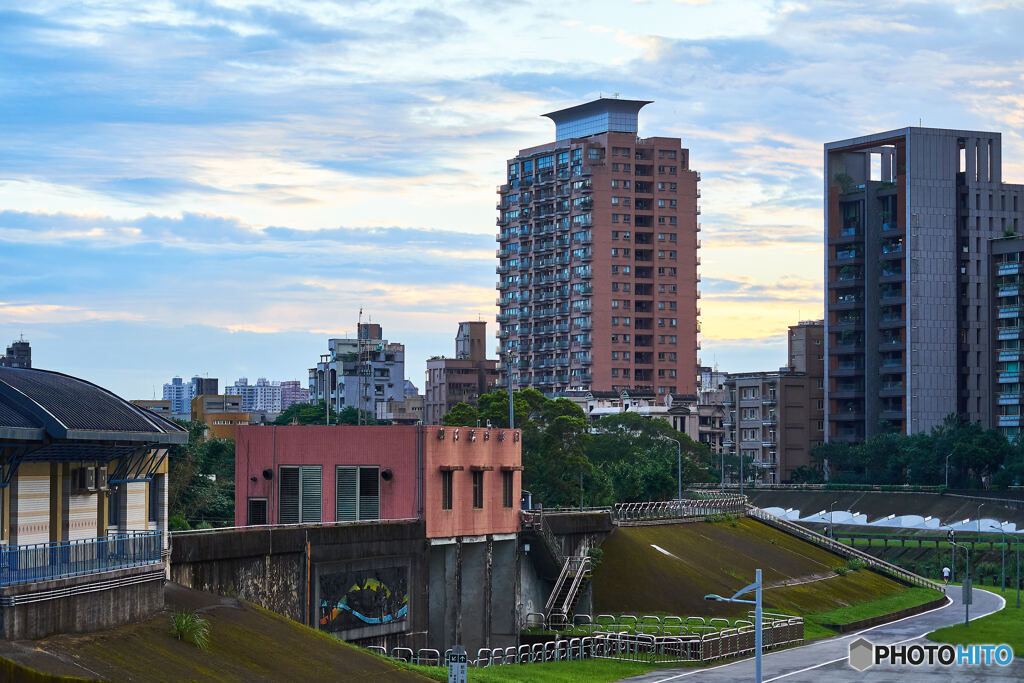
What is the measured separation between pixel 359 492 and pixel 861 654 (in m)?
23.9

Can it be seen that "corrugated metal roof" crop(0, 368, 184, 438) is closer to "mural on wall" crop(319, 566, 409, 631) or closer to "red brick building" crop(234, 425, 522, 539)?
"mural on wall" crop(319, 566, 409, 631)

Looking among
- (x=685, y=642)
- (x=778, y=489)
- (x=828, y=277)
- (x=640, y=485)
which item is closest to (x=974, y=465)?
(x=778, y=489)

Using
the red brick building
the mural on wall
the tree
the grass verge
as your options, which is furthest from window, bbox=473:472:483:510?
the tree

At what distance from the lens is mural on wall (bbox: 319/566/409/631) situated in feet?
178

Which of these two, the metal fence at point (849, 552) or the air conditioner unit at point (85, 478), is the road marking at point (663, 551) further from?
the air conditioner unit at point (85, 478)

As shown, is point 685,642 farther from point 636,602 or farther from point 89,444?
point 89,444

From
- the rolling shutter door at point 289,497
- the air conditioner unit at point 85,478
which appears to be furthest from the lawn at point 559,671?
the air conditioner unit at point 85,478

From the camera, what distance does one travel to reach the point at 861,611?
3342 inches

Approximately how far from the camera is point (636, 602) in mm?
75812

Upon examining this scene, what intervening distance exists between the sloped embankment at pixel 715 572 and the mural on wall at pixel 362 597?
19262 mm

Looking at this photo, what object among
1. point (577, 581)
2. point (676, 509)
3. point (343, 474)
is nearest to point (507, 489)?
point (577, 581)

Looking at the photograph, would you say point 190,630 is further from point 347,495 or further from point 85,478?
point 347,495

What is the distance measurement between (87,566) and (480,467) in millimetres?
32454

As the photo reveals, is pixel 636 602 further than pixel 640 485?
No
